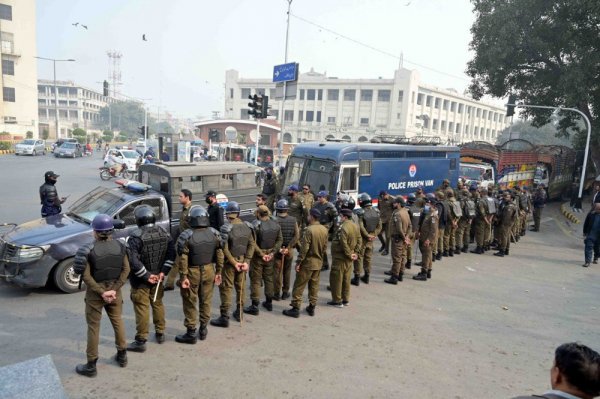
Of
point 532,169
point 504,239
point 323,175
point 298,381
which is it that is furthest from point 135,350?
point 532,169

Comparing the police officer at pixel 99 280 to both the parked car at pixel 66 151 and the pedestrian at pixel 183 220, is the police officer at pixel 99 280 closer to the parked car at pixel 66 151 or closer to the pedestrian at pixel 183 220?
the pedestrian at pixel 183 220

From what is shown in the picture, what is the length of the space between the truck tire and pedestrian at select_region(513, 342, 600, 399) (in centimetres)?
658

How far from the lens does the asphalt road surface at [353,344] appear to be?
15.0ft

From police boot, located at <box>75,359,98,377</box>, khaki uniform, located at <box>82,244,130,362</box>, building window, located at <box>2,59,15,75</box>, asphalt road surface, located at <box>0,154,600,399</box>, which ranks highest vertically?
building window, located at <box>2,59,15,75</box>

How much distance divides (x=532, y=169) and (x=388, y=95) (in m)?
47.9

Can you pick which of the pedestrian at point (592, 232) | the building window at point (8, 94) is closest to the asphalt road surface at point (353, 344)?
the pedestrian at point (592, 232)

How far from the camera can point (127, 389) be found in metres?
4.33

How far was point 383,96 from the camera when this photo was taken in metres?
67.6

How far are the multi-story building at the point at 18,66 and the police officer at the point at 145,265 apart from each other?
5349cm

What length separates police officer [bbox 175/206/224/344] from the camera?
528cm

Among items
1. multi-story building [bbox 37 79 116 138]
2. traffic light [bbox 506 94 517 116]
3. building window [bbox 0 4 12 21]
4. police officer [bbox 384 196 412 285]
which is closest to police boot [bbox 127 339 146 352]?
police officer [bbox 384 196 412 285]

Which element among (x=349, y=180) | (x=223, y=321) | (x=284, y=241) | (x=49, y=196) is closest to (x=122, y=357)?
(x=223, y=321)

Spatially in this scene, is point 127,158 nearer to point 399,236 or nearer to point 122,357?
point 399,236

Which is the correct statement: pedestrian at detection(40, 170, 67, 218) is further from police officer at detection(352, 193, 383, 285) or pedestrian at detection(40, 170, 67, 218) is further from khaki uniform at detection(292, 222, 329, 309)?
police officer at detection(352, 193, 383, 285)
